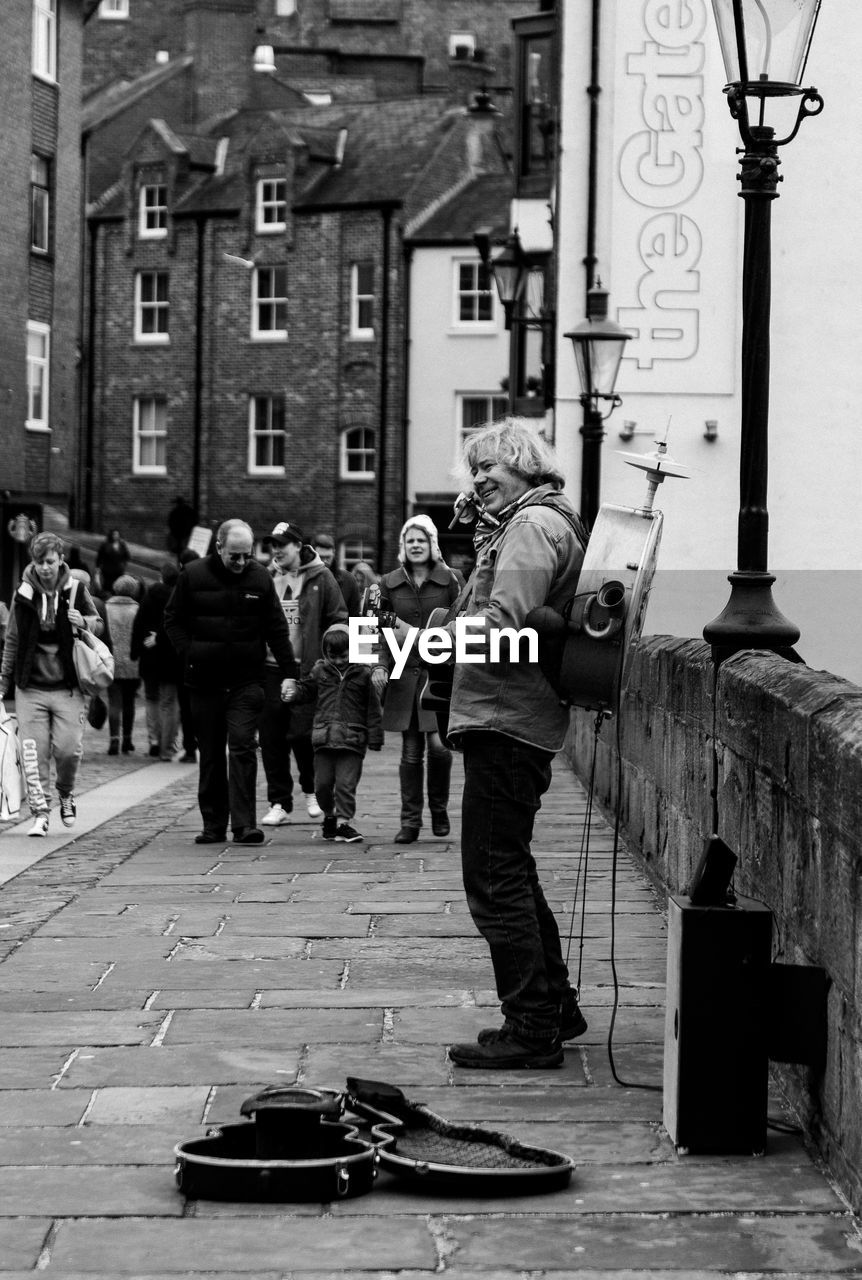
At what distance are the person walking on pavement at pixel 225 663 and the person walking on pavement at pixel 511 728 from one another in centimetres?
573

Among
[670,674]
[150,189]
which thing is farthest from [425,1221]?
[150,189]

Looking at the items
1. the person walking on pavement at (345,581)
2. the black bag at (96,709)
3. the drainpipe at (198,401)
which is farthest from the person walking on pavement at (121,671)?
the drainpipe at (198,401)

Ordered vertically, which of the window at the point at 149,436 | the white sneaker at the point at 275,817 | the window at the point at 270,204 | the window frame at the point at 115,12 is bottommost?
the white sneaker at the point at 275,817

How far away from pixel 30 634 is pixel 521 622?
22.8ft

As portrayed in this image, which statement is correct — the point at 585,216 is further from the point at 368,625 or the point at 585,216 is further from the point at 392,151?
the point at 392,151

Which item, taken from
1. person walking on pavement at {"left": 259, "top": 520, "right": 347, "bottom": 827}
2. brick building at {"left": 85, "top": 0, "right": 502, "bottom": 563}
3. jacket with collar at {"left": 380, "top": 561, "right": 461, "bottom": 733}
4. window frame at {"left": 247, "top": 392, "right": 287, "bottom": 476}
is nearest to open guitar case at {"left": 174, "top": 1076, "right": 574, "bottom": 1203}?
jacket with collar at {"left": 380, "top": 561, "right": 461, "bottom": 733}

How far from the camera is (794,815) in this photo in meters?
5.42

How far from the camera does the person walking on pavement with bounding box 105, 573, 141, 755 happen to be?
18828 millimetres

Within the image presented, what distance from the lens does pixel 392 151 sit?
1930 inches

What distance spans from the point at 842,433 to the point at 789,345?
124cm

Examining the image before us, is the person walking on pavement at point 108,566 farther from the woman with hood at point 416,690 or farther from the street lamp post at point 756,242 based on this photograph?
the street lamp post at point 756,242

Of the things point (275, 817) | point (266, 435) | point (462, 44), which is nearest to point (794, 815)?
point (275, 817)

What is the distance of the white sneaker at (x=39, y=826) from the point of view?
12.0 m

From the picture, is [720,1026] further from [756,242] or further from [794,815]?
[756,242]
